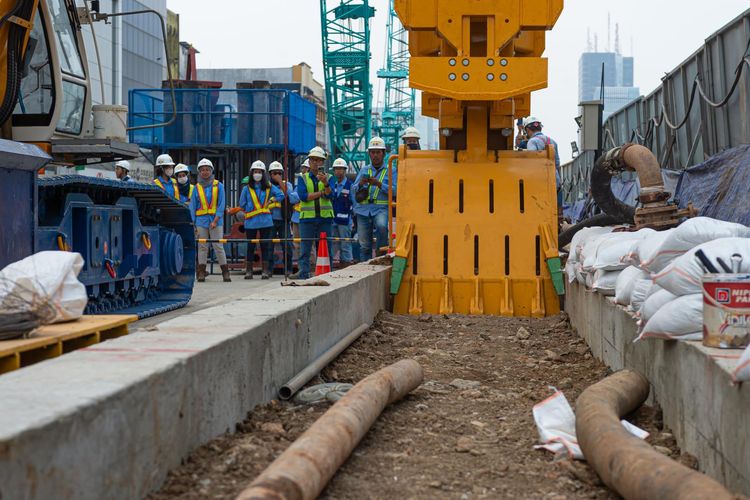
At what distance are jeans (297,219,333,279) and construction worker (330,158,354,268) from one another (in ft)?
1.31

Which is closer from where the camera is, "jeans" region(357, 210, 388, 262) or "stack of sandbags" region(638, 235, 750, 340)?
"stack of sandbags" region(638, 235, 750, 340)

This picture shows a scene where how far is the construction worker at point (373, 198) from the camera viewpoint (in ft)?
49.2

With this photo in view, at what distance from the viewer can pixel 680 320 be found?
4.75 meters

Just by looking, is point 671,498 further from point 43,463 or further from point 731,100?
point 731,100

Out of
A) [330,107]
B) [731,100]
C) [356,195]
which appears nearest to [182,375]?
[731,100]

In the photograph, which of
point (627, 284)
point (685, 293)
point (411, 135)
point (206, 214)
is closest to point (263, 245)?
point (206, 214)

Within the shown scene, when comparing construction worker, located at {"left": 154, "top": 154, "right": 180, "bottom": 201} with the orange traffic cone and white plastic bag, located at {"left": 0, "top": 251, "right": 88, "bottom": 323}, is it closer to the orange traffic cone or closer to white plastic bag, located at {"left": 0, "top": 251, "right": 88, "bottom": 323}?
the orange traffic cone

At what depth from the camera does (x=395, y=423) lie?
17.8ft

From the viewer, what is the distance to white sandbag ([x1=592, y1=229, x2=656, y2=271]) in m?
7.25

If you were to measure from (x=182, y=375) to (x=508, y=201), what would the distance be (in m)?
7.21

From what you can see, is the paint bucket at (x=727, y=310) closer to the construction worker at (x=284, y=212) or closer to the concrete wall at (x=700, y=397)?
the concrete wall at (x=700, y=397)

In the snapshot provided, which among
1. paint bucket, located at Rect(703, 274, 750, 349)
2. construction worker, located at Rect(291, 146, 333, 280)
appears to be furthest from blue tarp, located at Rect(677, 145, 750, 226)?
construction worker, located at Rect(291, 146, 333, 280)

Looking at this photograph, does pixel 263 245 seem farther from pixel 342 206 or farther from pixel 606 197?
pixel 606 197

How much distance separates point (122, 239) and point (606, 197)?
5.74 meters
